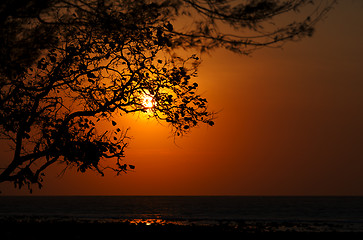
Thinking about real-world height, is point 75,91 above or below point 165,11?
below

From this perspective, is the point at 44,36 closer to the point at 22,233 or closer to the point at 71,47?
the point at 71,47

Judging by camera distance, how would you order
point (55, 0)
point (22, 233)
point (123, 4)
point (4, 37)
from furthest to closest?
point (22, 233)
point (123, 4)
point (4, 37)
point (55, 0)

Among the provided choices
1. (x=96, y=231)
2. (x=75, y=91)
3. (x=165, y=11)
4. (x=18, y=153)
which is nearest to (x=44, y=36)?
(x=165, y=11)

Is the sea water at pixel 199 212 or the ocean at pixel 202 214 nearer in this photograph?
the ocean at pixel 202 214

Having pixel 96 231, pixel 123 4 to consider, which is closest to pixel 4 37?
pixel 123 4

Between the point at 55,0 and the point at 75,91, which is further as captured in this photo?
the point at 75,91

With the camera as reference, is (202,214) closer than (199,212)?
Yes

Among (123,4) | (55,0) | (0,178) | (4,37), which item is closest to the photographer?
(55,0)

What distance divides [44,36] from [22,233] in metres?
6.40

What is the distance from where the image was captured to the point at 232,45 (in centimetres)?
1317

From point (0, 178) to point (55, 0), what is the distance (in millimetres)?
7817

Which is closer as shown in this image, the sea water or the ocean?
the ocean

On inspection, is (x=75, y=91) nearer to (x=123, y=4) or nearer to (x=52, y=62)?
(x=52, y=62)

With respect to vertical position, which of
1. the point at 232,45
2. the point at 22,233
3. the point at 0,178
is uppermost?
the point at 232,45
